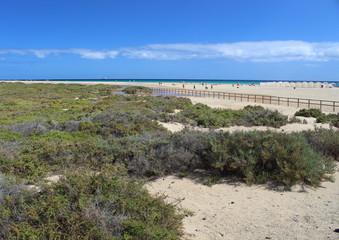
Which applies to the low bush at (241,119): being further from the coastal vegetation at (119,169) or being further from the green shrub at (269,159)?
the green shrub at (269,159)

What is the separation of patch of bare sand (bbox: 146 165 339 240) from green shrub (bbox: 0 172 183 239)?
713mm

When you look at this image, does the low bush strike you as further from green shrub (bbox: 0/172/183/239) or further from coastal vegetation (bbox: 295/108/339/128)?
green shrub (bbox: 0/172/183/239)

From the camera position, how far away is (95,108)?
781 inches

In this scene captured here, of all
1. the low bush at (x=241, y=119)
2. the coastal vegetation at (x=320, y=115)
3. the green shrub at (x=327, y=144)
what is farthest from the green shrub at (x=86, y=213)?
the coastal vegetation at (x=320, y=115)

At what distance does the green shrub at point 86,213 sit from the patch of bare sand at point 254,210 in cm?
71

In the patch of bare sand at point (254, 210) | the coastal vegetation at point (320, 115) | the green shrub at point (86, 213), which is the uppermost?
the green shrub at point (86, 213)

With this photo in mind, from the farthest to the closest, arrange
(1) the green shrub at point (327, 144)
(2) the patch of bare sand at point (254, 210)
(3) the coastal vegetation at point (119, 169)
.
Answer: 1. (1) the green shrub at point (327, 144)
2. (2) the patch of bare sand at point (254, 210)
3. (3) the coastal vegetation at point (119, 169)

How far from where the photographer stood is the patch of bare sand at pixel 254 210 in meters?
4.18

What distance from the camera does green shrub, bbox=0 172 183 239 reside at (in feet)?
10.6

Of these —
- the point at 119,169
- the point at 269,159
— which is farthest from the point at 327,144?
the point at 119,169

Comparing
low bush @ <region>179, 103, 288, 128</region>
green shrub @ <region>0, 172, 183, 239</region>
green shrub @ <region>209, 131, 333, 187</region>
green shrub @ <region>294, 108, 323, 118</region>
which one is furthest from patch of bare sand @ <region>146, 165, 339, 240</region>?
green shrub @ <region>294, 108, 323, 118</region>

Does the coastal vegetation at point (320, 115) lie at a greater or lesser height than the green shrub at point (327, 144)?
lesser

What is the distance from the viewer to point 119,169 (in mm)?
6477

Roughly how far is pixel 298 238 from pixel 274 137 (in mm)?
3111
